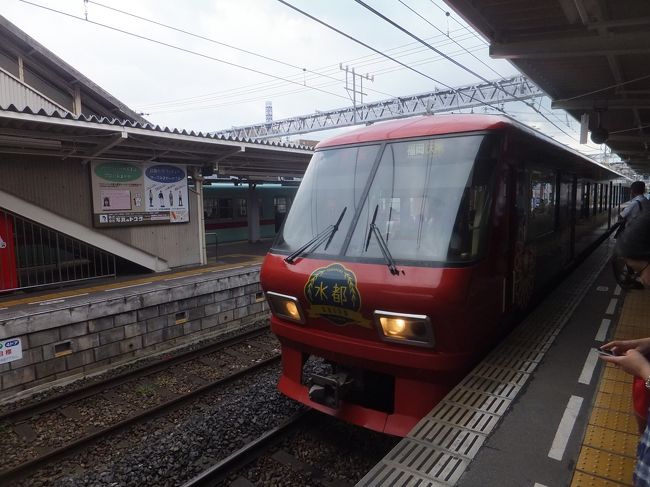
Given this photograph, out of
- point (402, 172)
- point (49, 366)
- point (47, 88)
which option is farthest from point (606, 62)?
point (47, 88)

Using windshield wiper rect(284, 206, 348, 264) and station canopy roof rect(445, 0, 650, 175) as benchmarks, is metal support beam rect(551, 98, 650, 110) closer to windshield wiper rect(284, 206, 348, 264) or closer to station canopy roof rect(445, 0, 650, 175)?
station canopy roof rect(445, 0, 650, 175)

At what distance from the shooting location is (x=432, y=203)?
3.36m

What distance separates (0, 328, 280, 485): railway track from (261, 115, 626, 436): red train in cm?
206

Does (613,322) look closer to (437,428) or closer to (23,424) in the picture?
(437,428)

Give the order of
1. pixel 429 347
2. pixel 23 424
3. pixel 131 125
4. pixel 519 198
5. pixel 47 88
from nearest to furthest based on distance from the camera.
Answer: pixel 429 347 → pixel 519 198 → pixel 23 424 → pixel 131 125 → pixel 47 88

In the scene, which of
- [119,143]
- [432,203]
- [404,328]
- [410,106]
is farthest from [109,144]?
[410,106]

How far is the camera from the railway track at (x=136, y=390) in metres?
4.48

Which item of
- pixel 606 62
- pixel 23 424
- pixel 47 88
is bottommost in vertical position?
pixel 23 424

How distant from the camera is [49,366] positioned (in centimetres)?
627

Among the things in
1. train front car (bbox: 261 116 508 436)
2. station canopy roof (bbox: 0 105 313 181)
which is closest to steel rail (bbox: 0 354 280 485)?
train front car (bbox: 261 116 508 436)

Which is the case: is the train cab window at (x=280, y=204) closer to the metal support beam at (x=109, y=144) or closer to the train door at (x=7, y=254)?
the metal support beam at (x=109, y=144)

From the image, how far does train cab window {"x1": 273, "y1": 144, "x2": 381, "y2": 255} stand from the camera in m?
3.73

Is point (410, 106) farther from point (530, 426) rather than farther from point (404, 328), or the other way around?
point (530, 426)

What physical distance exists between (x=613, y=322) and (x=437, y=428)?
3.32 meters
